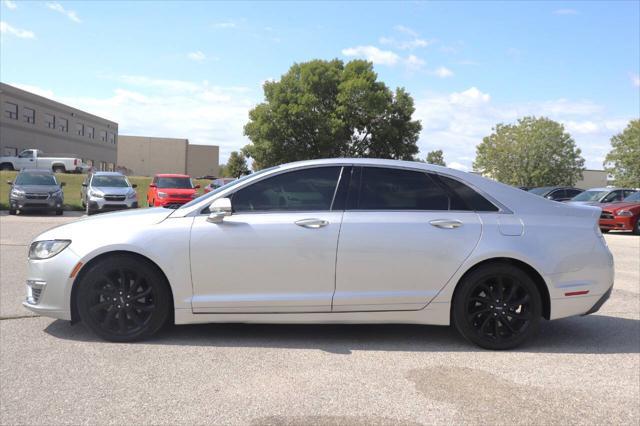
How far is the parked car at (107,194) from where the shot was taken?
65.1ft

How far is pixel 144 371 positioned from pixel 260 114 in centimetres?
4187

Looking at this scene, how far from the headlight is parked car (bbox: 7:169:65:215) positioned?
16788mm

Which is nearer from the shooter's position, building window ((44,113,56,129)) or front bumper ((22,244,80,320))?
front bumper ((22,244,80,320))

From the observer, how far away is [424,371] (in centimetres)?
406

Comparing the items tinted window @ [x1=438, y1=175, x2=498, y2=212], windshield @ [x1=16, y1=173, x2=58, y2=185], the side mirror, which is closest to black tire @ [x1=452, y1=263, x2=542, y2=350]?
tinted window @ [x1=438, y1=175, x2=498, y2=212]

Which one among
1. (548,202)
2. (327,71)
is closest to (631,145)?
(327,71)

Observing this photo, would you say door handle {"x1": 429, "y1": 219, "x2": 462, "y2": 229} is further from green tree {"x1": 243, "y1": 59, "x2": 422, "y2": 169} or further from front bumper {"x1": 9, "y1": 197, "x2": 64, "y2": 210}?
green tree {"x1": 243, "y1": 59, "x2": 422, "y2": 169}

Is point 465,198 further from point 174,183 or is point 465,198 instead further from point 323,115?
point 323,115

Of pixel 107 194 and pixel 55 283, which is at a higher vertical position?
pixel 107 194

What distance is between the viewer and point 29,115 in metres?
51.6

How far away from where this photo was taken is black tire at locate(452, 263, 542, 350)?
4.59 meters

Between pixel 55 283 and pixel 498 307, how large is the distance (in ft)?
12.3

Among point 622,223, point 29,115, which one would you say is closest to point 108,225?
point 622,223

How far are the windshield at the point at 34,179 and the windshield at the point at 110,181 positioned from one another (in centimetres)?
149
